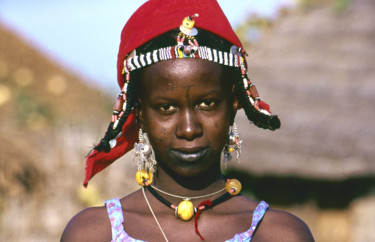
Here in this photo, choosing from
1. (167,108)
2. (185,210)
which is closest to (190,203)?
(185,210)

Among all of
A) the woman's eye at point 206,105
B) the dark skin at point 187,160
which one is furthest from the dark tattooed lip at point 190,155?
the woman's eye at point 206,105

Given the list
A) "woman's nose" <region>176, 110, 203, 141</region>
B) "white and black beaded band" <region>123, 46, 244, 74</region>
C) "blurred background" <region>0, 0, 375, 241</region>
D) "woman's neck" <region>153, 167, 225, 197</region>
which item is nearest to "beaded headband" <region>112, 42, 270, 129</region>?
"white and black beaded band" <region>123, 46, 244, 74</region>

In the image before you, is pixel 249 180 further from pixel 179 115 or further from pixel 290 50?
pixel 179 115

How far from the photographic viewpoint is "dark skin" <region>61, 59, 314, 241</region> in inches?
104

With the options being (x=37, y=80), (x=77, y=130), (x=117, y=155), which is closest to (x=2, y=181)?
(x=77, y=130)

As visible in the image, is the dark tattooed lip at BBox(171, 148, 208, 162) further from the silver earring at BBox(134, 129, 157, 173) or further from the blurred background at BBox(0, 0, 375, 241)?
the blurred background at BBox(0, 0, 375, 241)

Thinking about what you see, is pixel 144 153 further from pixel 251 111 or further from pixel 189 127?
pixel 251 111

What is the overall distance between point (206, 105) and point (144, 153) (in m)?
0.39

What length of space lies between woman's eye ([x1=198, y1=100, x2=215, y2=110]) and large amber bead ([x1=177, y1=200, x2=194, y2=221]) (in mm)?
462

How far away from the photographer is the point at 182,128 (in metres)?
2.63

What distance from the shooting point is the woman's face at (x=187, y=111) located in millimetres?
2639

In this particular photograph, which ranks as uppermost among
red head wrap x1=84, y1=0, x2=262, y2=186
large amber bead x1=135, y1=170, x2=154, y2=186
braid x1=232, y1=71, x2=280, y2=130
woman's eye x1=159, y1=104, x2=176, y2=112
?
red head wrap x1=84, y1=0, x2=262, y2=186

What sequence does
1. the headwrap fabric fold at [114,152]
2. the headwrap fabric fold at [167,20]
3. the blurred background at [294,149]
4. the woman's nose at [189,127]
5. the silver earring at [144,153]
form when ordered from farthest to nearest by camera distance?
the blurred background at [294,149] < the headwrap fabric fold at [114,152] < the silver earring at [144,153] < the headwrap fabric fold at [167,20] < the woman's nose at [189,127]

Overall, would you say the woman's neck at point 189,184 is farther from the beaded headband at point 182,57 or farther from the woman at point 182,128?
the beaded headband at point 182,57
